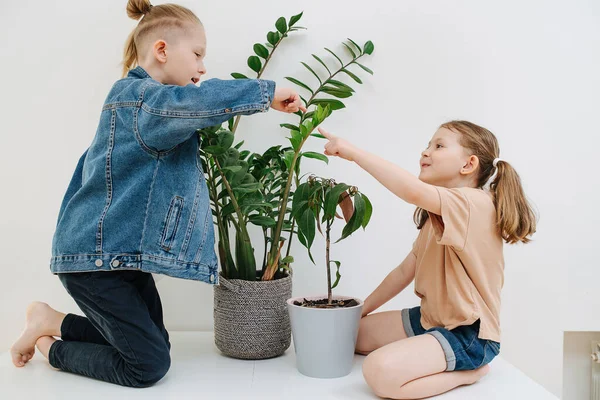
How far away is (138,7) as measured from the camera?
4.79 feet

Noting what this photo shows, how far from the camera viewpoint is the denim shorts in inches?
52.2

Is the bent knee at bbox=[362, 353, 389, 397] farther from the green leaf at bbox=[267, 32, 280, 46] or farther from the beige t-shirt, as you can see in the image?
the green leaf at bbox=[267, 32, 280, 46]

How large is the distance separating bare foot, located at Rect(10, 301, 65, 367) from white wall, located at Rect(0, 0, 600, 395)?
313mm

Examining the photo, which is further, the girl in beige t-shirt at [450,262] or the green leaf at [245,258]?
the green leaf at [245,258]

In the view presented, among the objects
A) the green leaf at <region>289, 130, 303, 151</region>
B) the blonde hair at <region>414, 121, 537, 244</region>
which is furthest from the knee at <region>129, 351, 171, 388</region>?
the blonde hair at <region>414, 121, 537, 244</region>

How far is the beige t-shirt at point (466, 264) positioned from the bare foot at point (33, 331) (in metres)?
0.97

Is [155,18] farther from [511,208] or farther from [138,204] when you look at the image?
[511,208]

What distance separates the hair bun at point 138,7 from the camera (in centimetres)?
145

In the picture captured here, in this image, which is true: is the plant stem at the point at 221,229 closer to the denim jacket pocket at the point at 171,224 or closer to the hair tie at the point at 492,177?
the denim jacket pocket at the point at 171,224

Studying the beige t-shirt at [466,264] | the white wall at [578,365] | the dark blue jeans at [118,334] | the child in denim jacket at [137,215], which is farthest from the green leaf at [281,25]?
the white wall at [578,365]

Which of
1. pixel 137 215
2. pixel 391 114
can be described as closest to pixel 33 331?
pixel 137 215

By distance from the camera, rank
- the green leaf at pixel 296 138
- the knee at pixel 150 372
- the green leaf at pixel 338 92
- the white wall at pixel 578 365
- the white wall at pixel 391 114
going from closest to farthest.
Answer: the knee at pixel 150 372 < the green leaf at pixel 296 138 < the green leaf at pixel 338 92 < the white wall at pixel 391 114 < the white wall at pixel 578 365

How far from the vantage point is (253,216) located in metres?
1.55

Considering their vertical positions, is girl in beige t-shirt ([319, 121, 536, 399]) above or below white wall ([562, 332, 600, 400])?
above
